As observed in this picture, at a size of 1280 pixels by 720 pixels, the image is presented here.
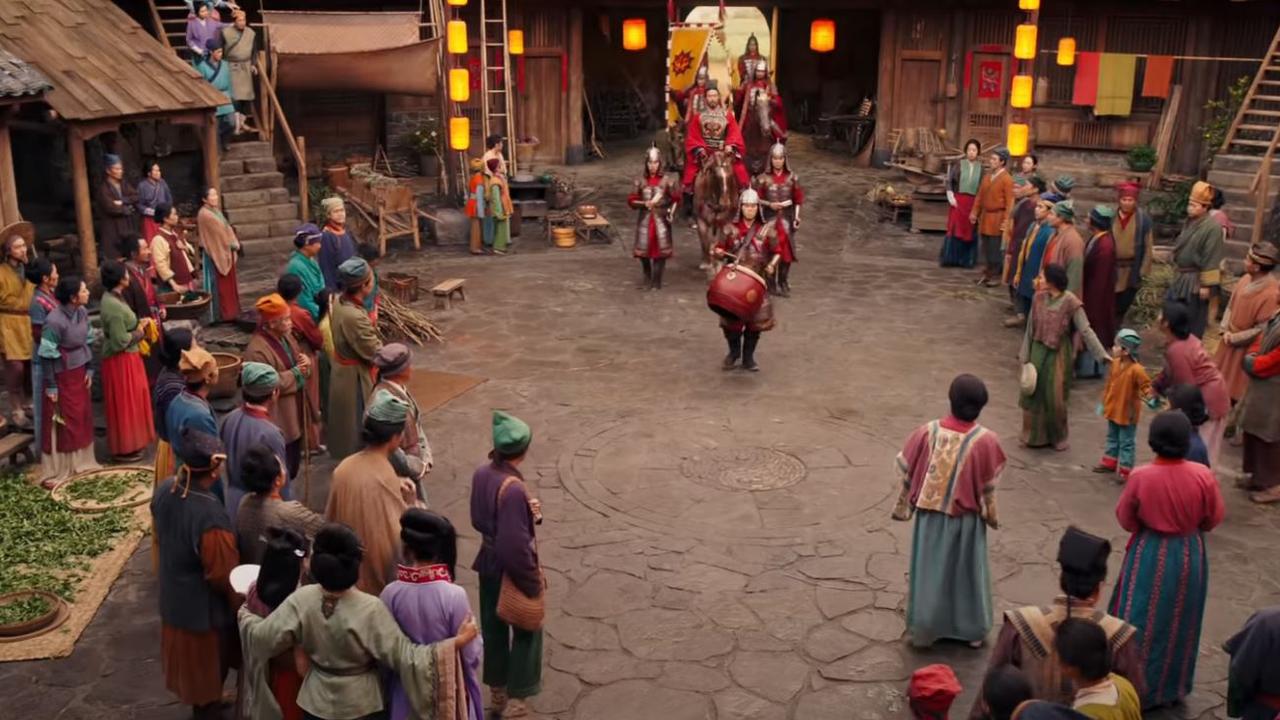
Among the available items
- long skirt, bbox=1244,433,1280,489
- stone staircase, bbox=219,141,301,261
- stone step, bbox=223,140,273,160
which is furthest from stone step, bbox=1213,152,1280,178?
stone step, bbox=223,140,273,160

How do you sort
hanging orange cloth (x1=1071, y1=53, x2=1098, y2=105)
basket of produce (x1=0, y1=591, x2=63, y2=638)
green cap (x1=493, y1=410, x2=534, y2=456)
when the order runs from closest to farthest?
green cap (x1=493, y1=410, x2=534, y2=456), basket of produce (x1=0, y1=591, x2=63, y2=638), hanging orange cloth (x1=1071, y1=53, x2=1098, y2=105)

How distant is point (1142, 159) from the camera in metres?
19.0

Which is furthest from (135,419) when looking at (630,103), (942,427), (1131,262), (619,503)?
(630,103)

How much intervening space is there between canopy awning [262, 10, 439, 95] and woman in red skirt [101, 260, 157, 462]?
897cm

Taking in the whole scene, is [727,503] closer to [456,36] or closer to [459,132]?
[459,132]

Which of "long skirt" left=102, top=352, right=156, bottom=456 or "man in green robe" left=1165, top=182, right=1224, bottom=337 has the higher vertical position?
"man in green robe" left=1165, top=182, right=1224, bottom=337

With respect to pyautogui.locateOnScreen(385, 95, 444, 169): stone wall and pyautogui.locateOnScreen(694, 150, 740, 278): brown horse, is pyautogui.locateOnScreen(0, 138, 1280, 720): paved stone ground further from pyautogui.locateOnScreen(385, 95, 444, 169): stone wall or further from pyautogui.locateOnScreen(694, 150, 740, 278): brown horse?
pyautogui.locateOnScreen(385, 95, 444, 169): stone wall

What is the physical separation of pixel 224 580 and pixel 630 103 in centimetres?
2215

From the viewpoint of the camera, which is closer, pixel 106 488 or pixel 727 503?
pixel 727 503

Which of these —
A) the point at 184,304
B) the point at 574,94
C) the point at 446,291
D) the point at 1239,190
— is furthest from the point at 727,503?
the point at 574,94

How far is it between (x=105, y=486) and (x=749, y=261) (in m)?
6.23

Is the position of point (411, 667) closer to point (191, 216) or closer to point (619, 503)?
point (619, 503)

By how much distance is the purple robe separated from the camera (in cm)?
495

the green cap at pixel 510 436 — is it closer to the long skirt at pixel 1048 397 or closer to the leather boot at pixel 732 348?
the long skirt at pixel 1048 397
